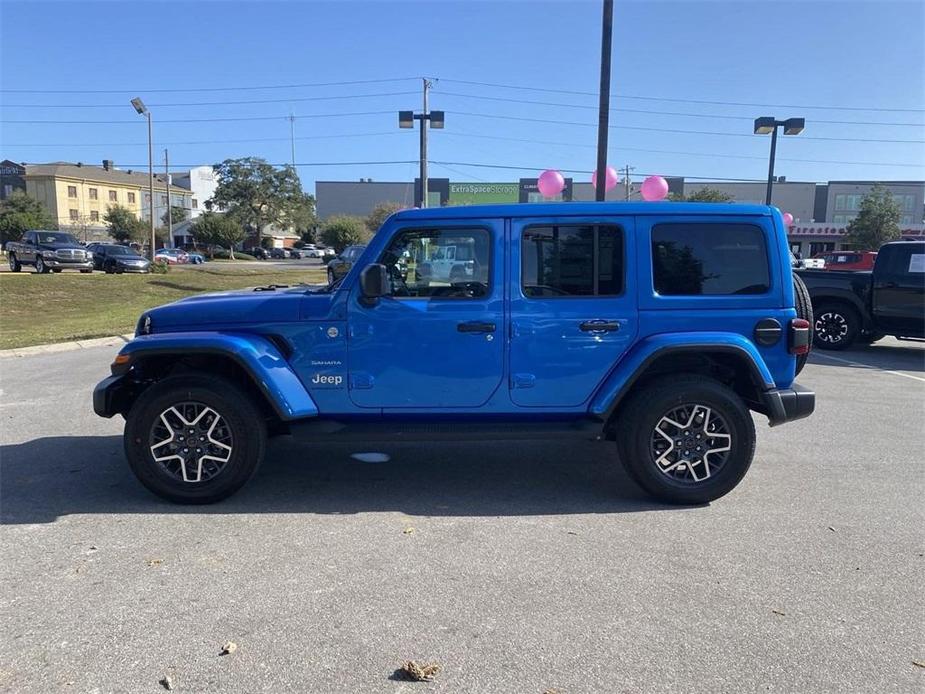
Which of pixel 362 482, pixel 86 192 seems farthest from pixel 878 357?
pixel 86 192

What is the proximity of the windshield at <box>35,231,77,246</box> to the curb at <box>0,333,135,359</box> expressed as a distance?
18.7m

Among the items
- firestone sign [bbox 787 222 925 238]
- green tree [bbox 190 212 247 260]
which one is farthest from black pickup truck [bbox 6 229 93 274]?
firestone sign [bbox 787 222 925 238]

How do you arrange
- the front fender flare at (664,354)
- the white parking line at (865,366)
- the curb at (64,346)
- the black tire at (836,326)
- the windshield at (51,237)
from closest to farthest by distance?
1. the front fender flare at (664,354)
2. the white parking line at (865,366)
3. the curb at (64,346)
4. the black tire at (836,326)
5. the windshield at (51,237)

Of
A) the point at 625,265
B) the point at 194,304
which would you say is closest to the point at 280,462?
the point at 194,304

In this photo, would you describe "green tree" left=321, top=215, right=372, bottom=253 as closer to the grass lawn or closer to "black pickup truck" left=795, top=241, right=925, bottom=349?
the grass lawn

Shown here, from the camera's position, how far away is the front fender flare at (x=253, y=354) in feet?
13.7

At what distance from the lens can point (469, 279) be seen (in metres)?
4.39

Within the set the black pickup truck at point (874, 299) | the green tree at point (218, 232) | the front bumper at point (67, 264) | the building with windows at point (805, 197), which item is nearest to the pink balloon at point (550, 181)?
the black pickup truck at point (874, 299)

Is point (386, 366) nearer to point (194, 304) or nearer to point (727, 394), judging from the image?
point (194, 304)

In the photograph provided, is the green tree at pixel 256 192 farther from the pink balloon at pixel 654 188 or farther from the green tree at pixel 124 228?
the pink balloon at pixel 654 188

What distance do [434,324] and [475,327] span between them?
0.89 ft

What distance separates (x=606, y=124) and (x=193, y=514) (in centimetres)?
1120

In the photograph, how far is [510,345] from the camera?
14.2 feet

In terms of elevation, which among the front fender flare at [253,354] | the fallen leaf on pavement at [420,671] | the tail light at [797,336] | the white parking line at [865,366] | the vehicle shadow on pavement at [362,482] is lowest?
the fallen leaf on pavement at [420,671]
